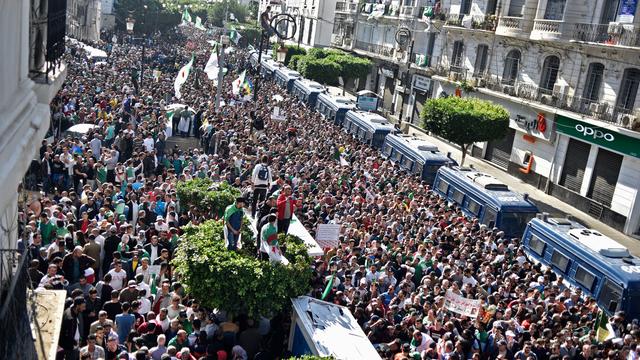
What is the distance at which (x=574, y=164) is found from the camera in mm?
30688

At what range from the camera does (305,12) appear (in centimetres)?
7756

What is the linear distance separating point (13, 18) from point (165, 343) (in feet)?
18.9

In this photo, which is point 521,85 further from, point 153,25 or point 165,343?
point 153,25

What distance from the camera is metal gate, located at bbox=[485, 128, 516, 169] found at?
35.8 m

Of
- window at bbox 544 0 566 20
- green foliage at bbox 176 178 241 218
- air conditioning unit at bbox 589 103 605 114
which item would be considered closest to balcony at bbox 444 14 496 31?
window at bbox 544 0 566 20

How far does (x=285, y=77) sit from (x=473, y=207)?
91.6 ft

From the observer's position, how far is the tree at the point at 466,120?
30.0 meters

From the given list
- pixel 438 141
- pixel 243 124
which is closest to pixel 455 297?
pixel 243 124

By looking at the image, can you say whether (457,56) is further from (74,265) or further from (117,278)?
(74,265)

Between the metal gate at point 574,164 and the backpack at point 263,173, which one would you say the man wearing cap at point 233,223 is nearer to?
the backpack at point 263,173

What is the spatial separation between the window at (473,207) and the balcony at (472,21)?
17568mm

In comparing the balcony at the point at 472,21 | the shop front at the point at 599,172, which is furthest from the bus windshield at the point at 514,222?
the balcony at the point at 472,21

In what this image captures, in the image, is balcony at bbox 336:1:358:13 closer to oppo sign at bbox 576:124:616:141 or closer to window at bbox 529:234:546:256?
oppo sign at bbox 576:124:616:141

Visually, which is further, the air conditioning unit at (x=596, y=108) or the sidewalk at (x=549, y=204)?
the air conditioning unit at (x=596, y=108)
